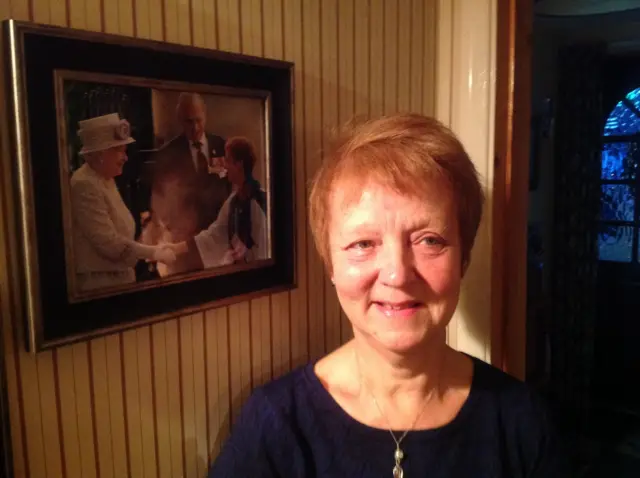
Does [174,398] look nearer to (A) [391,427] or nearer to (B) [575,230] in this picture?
(A) [391,427]

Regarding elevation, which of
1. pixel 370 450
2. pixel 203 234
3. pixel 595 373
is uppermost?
pixel 203 234

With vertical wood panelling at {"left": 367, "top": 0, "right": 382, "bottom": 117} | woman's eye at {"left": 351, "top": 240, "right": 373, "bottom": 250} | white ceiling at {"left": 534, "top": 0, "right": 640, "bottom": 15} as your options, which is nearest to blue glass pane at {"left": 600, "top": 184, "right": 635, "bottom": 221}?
white ceiling at {"left": 534, "top": 0, "right": 640, "bottom": 15}

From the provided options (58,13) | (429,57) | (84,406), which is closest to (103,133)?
(58,13)

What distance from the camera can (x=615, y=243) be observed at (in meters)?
3.86

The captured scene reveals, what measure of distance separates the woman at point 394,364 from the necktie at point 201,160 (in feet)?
0.63

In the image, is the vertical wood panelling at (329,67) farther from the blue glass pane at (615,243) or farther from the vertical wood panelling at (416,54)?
the blue glass pane at (615,243)

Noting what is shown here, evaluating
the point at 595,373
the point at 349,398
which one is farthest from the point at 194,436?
the point at 595,373

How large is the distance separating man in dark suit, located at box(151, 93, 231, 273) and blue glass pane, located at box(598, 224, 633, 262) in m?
3.50

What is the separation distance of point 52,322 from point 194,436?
0.34 meters

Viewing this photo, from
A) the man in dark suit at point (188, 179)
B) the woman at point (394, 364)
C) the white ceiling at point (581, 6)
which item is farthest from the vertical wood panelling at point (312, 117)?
the white ceiling at point (581, 6)

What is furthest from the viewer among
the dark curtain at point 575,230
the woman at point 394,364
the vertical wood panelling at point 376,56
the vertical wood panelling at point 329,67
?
the dark curtain at point 575,230

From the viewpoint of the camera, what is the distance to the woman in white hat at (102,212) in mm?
760

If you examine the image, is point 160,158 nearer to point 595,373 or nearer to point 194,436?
point 194,436

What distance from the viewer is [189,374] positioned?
0.94 metres
